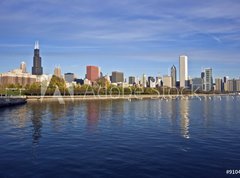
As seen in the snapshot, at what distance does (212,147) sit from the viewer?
1118 inches

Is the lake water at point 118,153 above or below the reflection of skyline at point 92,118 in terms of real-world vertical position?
below

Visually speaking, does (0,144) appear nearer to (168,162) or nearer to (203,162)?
(168,162)

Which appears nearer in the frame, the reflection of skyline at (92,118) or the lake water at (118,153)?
the lake water at (118,153)

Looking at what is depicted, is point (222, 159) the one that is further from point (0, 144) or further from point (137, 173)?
point (0, 144)

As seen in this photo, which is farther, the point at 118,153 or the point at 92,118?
the point at 92,118

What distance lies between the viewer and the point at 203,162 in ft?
74.9

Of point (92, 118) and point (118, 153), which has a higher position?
point (92, 118)

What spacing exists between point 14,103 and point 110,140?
276ft

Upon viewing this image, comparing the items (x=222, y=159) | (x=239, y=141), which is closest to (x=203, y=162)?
(x=222, y=159)

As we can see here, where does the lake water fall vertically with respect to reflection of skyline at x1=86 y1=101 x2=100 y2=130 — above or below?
below

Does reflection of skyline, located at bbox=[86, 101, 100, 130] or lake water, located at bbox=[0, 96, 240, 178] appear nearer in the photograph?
lake water, located at bbox=[0, 96, 240, 178]

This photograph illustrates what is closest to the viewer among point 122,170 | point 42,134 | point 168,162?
point 122,170

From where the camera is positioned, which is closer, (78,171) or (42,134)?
(78,171)

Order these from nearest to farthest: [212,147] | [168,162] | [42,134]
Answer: [168,162], [212,147], [42,134]
